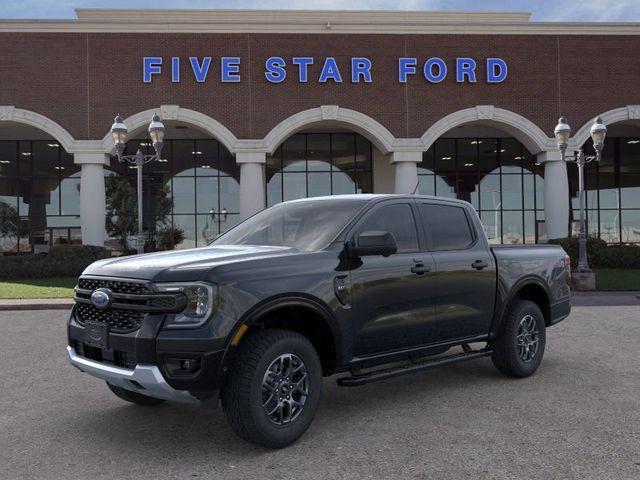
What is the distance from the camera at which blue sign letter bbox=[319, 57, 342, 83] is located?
24.1 meters

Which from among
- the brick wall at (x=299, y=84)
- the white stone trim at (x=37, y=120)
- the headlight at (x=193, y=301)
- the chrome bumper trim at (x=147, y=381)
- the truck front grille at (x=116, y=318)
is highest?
the brick wall at (x=299, y=84)

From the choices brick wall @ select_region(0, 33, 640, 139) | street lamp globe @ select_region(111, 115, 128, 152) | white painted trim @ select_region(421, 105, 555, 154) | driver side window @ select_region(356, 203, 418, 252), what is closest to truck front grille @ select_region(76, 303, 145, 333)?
driver side window @ select_region(356, 203, 418, 252)

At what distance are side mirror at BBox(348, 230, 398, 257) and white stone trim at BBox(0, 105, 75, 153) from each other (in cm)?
2174

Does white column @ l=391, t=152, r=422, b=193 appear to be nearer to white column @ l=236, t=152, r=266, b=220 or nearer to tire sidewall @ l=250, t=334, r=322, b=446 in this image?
white column @ l=236, t=152, r=266, b=220

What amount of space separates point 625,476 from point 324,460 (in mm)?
1995

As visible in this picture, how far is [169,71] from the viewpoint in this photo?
77.9 ft

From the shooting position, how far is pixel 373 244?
179 inches

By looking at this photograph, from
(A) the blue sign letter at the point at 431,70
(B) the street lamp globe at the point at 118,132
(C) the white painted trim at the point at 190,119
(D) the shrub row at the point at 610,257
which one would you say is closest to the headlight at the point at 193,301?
(B) the street lamp globe at the point at 118,132

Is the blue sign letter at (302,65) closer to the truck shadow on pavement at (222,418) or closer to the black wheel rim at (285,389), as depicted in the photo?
the truck shadow on pavement at (222,418)

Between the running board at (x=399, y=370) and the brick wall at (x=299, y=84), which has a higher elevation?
the brick wall at (x=299, y=84)

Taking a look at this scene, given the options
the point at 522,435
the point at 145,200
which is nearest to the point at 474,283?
the point at 522,435

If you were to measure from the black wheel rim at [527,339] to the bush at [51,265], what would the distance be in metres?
18.3

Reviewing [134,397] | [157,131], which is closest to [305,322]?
[134,397]

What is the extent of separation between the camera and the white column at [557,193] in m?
24.6
